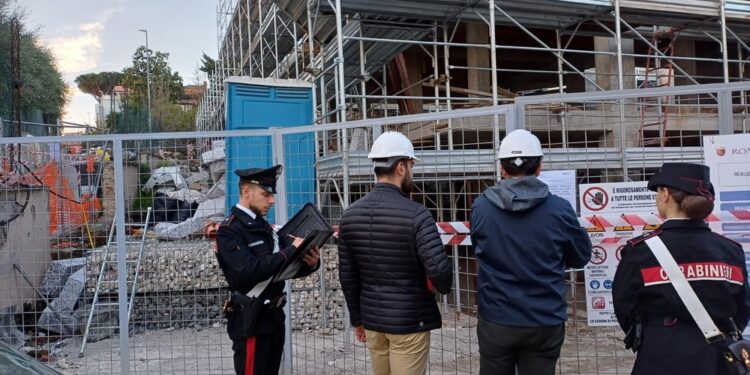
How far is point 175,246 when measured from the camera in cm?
570

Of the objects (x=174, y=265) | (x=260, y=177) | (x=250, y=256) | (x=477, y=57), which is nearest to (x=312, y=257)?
(x=250, y=256)

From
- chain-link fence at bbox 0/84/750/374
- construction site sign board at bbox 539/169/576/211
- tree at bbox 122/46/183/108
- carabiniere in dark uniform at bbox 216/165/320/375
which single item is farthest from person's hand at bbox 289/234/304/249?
tree at bbox 122/46/183/108

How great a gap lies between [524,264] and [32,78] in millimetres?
27642

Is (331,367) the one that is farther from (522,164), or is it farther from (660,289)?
(660,289)

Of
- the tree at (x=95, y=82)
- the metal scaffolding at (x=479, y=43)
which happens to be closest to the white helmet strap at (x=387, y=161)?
the metal scaffolding at (x=479, y=43)

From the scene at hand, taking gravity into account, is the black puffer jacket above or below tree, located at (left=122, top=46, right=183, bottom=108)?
below

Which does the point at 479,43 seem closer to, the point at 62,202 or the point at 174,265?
the point at 174,265

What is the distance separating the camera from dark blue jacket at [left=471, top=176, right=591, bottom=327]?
2.89 m

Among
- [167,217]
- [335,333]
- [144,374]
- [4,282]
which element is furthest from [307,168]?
[4,282]

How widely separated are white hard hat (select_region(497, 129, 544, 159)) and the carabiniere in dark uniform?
137cm

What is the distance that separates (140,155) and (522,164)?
13.3 ft

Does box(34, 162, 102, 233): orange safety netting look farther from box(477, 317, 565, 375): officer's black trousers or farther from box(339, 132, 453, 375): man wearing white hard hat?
box(477, 317, 565, 375): officer's black trousers

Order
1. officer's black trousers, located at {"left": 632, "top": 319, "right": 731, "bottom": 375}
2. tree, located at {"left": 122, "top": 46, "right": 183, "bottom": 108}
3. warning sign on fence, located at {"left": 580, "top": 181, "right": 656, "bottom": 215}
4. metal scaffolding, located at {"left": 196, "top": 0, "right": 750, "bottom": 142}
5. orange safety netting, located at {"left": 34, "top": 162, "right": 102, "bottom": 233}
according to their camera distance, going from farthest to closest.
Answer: tree, located at {"left": 122, "top": 46, "right": 183, "bottom": 108} < metal scaffolding, located at {"left": 196, "top": 0, "right": 750, "bottom": 142} < orange safety netting, located at {"left": 34, "top": 162, "right": 102, "bottom": 233} < warning sign on fence, located at {"left": 580, "top": 181, "right": 656, "bottom": 215} < officer's black trousers, located at {"left": 632, "top": 319, "right": 731, "bottom": 375}

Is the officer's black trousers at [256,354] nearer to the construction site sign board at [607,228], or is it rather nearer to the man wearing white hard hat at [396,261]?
the man wearing white hard hat at [396,261]
